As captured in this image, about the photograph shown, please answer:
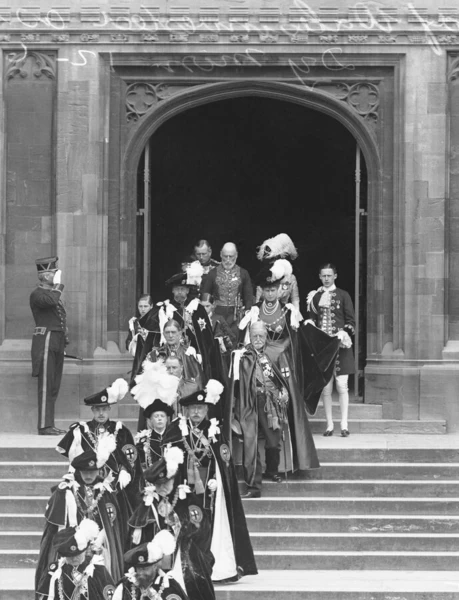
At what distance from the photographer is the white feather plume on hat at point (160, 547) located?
35.7 ft

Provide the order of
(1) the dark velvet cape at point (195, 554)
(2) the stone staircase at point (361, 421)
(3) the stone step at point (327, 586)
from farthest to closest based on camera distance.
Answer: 1. (2) the stone staircase at point (361, 421)
2. (3) the stone step at point (327, 586)
3. (1) the dark velvet cape at point (195, 554)

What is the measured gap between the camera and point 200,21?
19000mm

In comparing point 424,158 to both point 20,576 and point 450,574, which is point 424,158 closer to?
point 450,574

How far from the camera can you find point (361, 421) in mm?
18141

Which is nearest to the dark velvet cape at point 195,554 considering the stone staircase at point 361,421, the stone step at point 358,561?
the stone step at point 358,561

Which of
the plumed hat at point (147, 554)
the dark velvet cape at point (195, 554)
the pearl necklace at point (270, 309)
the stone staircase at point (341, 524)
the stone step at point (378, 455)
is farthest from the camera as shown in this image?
the pearl necklace at point (270, 309)

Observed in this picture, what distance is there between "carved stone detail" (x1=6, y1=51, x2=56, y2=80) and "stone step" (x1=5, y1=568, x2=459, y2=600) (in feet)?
22.7

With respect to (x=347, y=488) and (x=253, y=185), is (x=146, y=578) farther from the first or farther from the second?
(x=253, y=185)

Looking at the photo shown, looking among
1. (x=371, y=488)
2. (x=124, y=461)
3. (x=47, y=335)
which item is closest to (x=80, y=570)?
(x=124, y=461)

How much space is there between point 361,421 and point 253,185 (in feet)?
26.6

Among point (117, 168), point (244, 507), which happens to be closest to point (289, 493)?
point (244, 507)

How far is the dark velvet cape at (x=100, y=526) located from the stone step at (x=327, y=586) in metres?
0.99

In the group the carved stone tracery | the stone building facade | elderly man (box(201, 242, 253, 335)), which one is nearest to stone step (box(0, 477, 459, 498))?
the stone building facade

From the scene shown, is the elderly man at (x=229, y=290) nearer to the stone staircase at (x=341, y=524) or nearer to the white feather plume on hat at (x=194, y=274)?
the white feather plume on hat at (x=194, y=274)
